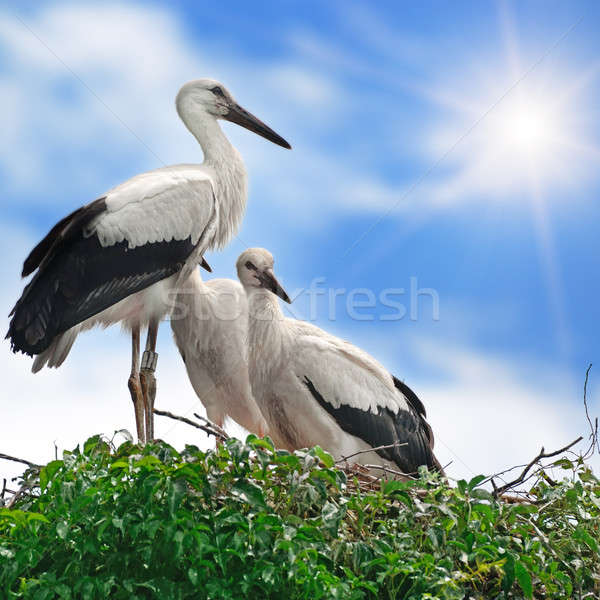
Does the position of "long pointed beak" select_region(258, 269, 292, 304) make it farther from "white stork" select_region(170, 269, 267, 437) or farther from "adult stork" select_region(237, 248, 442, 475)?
"white stork" select_region(170, 269, 267, 437)

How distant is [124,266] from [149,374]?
2.60ft

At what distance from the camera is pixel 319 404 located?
5.69m

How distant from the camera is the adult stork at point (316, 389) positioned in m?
5.66

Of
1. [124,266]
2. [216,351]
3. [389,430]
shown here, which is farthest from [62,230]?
[389,430]

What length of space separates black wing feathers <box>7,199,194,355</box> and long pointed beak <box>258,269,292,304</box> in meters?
0.82

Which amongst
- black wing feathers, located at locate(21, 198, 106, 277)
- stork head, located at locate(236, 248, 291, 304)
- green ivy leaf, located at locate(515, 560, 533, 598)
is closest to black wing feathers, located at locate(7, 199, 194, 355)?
black wing feathers, located at locate(21, 198, 106, 277)

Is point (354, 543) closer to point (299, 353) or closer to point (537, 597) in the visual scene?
point (537, 597)

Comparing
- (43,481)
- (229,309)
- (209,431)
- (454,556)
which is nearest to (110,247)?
(229,309)

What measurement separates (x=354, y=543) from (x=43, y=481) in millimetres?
1419

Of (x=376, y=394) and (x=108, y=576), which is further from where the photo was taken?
(x=376, y=394)

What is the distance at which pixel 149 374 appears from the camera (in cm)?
629

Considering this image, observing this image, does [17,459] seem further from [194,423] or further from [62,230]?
[62,230]

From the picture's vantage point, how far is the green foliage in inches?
136

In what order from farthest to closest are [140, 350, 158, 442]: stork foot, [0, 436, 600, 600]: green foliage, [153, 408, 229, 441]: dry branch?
[140, 350, 158, 442]: stork foot → [153, 408, 229, 441]: dry branch → [0, 436, 600, 600]: green foliage
